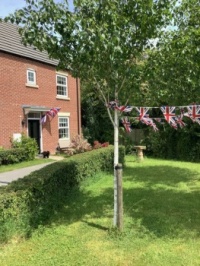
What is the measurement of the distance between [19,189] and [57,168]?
1.88 m

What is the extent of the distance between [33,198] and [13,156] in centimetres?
933

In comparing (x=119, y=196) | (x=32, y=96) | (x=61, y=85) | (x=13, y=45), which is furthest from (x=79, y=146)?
(x=119, y=196)

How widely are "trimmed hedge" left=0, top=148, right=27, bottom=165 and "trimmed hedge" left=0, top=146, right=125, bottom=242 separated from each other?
6383mm

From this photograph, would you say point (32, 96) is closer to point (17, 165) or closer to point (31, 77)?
point (31, 77)

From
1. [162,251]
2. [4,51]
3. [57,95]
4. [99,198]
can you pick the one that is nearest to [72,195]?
[99,198]

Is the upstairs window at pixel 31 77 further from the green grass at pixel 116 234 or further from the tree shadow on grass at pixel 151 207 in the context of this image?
the green grass at pixel 116 234

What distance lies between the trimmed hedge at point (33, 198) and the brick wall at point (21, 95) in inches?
328

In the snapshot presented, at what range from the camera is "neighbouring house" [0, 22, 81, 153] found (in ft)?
53.4

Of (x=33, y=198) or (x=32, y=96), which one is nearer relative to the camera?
(x=33, y=198)

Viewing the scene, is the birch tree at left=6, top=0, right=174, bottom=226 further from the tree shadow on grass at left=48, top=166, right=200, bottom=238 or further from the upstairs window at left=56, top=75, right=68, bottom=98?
the upstairs window at left=56, top=75, right=68, bottom=98

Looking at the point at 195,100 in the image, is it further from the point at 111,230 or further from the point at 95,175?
the point at 111,230

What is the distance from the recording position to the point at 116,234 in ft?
18.8

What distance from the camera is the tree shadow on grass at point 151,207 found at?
6148 mm

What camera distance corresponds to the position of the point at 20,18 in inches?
224
